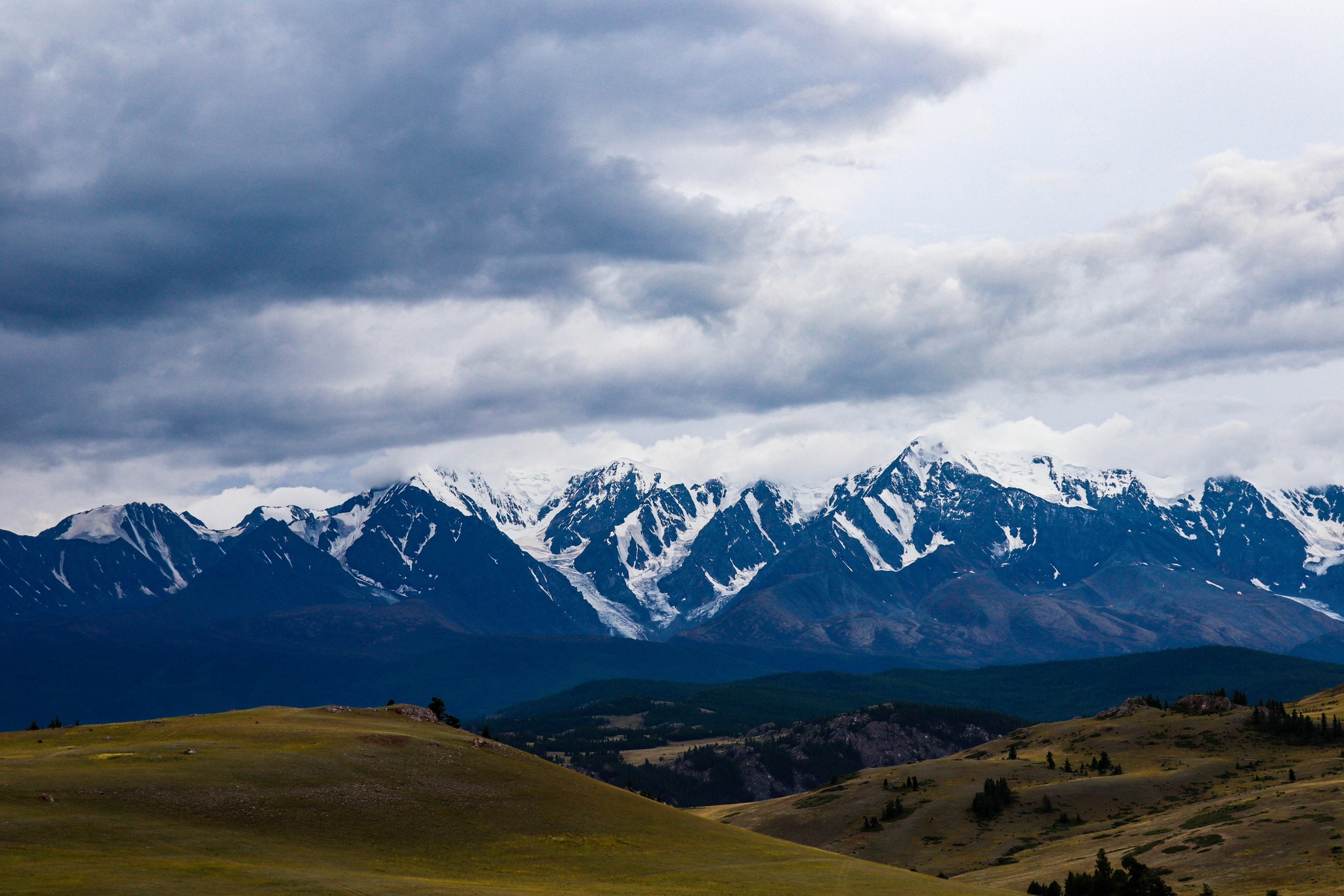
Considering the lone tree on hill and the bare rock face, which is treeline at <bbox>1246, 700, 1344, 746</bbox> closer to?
the lone tree on hill

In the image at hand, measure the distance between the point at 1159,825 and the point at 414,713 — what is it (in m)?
84.5

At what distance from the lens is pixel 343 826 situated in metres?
86.8

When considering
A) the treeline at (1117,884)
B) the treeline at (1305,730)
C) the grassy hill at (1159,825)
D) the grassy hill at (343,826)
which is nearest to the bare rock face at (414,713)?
the grassy hill at (343,826)

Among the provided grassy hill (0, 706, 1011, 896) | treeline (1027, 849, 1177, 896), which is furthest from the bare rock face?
treeline (1027, 849, 1177, 896)

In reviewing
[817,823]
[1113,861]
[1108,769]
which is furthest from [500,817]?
[1108,769]

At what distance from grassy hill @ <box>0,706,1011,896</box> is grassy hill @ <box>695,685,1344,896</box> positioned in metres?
24.3

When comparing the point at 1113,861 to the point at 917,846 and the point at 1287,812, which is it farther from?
the point at 917,846

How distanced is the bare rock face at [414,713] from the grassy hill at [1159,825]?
202 ft

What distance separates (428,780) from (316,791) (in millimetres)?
11274

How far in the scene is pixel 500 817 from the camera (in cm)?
9625

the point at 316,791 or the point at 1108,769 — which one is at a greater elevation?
the point at 316,791

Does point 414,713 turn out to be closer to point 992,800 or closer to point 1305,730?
point 992,800

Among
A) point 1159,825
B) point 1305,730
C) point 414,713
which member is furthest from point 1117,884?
point 1305,730

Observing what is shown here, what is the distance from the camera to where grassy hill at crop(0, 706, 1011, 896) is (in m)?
69.6
